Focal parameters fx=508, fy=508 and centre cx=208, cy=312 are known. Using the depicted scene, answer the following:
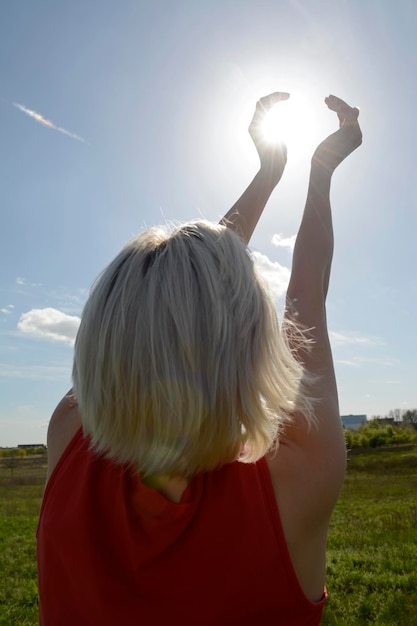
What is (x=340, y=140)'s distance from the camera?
69.3 inches

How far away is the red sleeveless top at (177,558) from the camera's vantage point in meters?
1.08

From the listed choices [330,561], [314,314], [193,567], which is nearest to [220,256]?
[314,314]

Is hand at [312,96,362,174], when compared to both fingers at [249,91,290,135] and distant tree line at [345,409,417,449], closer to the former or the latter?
fingers at [249,91,290,135]

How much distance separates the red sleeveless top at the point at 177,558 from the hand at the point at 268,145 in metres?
1.34

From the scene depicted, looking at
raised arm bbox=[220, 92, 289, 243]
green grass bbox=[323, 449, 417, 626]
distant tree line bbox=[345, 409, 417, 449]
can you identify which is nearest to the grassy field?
green grass bbox=[323, 449, 417, 626]

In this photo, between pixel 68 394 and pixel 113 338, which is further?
pixel 68 394

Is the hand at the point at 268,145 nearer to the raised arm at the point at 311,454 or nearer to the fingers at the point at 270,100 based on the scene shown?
→ the fingers at the point at 270,100

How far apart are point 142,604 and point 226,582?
7.5 inches

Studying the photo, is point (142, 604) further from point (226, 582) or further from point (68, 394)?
point (68, 394)

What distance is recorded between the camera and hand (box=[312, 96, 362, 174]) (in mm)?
1664

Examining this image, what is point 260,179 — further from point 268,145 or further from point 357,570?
point 357,570

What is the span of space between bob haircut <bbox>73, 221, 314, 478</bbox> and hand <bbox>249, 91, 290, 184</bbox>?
104cm

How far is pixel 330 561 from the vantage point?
8047mm

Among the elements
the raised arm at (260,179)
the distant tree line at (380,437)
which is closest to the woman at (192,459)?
the raised arm at (260,179)
